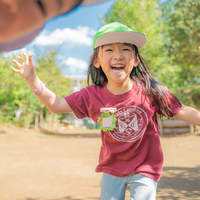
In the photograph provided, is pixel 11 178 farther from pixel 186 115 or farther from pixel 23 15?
pixel 23 15

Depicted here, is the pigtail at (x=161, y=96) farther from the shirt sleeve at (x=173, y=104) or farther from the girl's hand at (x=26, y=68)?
the girl's hand at (x=26, y=68)

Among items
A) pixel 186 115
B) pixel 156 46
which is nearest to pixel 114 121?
pixel 186 115

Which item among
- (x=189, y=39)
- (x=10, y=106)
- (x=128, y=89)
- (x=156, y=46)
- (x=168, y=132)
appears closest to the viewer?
(x=128, y=89)

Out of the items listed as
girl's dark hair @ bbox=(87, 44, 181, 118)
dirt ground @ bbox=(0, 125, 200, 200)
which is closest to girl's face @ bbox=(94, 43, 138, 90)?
girl's dark hair @ bbox=(87, 44, 181, 118)

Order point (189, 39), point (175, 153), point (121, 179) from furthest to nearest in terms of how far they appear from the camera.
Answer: point (189, 39) < point (175, 153) < point (121, 179)

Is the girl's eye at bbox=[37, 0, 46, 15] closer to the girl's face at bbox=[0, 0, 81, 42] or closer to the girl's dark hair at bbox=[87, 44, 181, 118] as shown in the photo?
the girl's face at bbox=[0, 0, 81, 42]

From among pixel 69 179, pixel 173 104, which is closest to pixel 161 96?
pixel 173 104

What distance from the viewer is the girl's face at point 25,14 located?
461 millimetres

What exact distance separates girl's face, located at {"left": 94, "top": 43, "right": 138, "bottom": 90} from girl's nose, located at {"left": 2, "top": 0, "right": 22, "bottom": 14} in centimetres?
150

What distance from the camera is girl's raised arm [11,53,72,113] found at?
5.83 feet

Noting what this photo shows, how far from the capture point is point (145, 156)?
2025 millimetres

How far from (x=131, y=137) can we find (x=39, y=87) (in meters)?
0.84

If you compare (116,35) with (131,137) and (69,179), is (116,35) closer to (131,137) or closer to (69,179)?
(131,137)

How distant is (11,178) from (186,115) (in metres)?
3.84
